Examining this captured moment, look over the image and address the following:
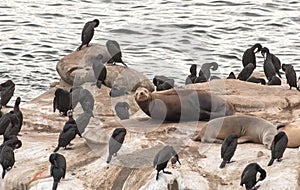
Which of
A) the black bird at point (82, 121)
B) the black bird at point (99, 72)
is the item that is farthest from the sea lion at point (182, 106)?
the black bird at point (99, 72)

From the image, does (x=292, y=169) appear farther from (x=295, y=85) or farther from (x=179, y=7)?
(x=179, y=7)

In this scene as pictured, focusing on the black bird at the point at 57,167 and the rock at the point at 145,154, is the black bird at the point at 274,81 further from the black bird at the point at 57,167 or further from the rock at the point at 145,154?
the black bird at the point at 57,167

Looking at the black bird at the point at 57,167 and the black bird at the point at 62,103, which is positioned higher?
the black bird at the point at 57,167

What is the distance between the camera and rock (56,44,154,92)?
1932cm

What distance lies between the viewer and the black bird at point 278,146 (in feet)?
42.1

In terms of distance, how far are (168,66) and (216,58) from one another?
1.86 m

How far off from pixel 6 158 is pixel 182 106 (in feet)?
11.4

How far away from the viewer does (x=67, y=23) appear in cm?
3186

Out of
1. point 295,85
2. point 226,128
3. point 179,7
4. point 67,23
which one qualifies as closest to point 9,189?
point 226,128

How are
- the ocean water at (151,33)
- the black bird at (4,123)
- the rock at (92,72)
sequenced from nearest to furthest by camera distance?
the black bird at (4,123), the rock at (92,72), the ocean water at (151,33)

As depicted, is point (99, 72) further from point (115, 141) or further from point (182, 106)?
point (115, 141)

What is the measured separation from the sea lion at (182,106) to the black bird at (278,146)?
261 cm

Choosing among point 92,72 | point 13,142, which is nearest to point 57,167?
point 13,142

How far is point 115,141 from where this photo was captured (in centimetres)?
1372
